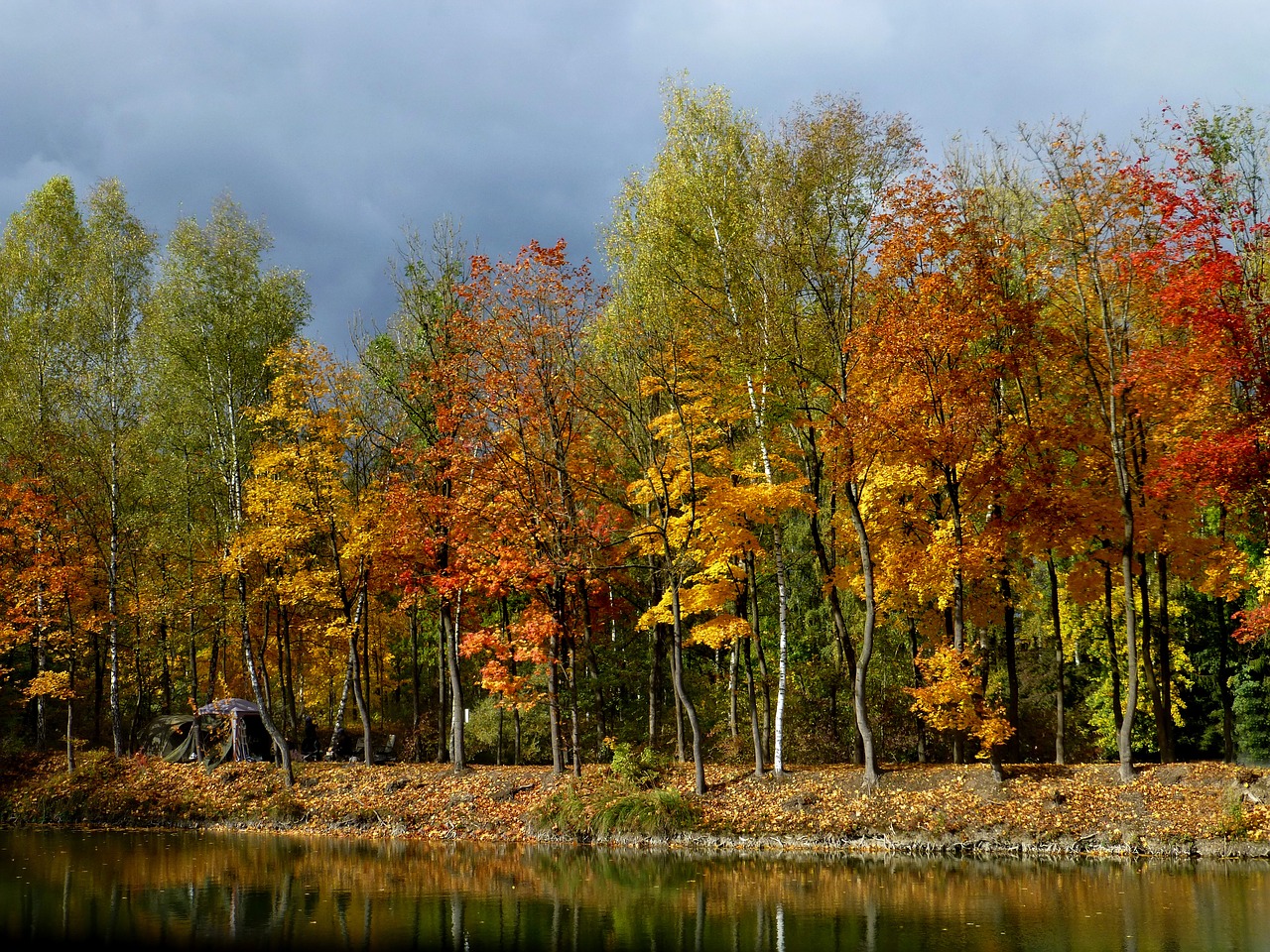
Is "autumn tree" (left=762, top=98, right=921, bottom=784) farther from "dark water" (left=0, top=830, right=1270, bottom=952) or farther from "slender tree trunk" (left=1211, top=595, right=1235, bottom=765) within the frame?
"slender tree trunk" (left=1211, top=595, right=1235, bottom=765)

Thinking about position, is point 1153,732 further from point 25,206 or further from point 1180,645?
point 25,206

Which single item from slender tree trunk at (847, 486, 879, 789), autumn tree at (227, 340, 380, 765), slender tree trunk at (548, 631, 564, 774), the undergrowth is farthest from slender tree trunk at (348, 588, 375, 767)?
slender tree trunk at (847, 486, 879, 789)

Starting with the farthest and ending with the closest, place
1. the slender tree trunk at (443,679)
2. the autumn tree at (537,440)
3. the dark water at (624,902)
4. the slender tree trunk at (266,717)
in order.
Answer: the slender tree trunk at (443,679)
the slender tree trunk at (266,717)
the autumn tree at (537,440)
the dark water at (624,902)

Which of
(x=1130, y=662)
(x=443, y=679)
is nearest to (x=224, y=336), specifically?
(x=443, y=679)

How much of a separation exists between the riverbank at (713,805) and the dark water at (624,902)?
54.4 inches

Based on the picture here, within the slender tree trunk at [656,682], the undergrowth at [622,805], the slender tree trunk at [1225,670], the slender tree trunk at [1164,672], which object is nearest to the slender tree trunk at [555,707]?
the undergrowth at [622,805]

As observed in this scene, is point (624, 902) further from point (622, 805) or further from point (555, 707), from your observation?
point (555, 707)

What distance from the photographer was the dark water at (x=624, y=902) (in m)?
11.3

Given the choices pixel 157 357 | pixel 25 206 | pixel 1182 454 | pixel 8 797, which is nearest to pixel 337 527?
pixel 157 357

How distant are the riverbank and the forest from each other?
3.33 feet

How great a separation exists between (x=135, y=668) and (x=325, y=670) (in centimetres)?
668

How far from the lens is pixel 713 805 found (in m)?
21.2

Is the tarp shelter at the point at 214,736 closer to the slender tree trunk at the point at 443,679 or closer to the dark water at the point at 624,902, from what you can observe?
the slender tree trunk at the point at 443,679

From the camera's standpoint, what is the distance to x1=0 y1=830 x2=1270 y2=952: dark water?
37.2 ft
